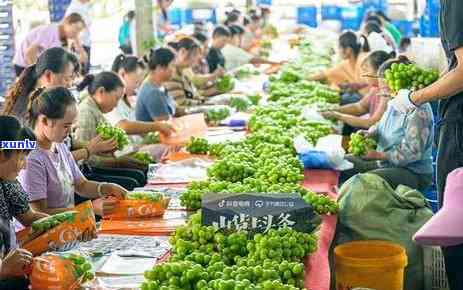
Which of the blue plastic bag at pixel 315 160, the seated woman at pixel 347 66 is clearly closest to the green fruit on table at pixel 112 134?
the blue plastic bag at pixel 315 160

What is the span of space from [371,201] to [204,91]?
17.8 feet

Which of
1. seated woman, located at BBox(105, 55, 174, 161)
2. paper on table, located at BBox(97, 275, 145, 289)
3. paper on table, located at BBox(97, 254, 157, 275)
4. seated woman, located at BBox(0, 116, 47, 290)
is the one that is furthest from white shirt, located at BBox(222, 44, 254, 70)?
paper on table, located at BBox(97, 275, 145, 289)

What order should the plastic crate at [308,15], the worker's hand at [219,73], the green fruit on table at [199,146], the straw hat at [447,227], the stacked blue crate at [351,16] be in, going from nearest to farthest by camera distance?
1. the straw hat at [447,227]
2. the green fruit on table at [199,146]
3. the worker's hand at [219,73]
4. the stacked blue crate at [351,16]
5. the plastic crate at [308,15]

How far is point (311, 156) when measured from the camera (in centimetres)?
487

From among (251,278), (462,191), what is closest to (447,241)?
(462,191)

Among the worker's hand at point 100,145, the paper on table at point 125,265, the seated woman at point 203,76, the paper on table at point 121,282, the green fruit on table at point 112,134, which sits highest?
the green fruit on table at point 112,134

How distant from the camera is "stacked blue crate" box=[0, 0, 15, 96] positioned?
8148mm

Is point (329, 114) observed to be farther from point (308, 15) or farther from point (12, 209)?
point (308, 15)

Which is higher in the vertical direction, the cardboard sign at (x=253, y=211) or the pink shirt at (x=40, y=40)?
the pink shirt at (x=40, y=40)

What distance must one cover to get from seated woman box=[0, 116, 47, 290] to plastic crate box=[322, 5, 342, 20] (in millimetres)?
13426

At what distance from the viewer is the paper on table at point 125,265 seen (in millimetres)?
3023

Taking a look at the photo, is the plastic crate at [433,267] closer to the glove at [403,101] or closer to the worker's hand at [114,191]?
the glove at [403,101]

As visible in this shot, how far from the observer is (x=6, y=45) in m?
8.44

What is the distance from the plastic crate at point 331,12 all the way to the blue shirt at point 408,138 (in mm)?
11391
